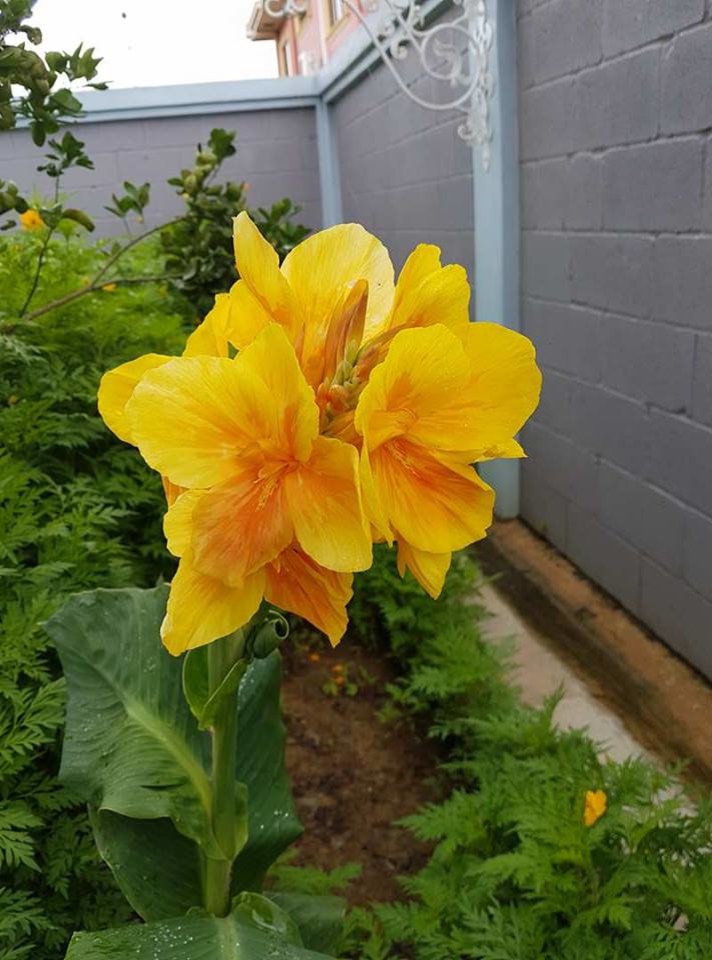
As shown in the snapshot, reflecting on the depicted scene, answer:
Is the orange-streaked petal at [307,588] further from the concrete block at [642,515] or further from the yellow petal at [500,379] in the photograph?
the concrete block at [642,515]

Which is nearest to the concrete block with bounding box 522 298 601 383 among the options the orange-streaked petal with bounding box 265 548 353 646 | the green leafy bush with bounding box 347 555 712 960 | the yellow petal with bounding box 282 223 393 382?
the green leafy bush with bounding box 347 555 712 960

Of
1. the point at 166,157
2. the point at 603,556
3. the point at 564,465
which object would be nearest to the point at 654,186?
the point at 564,465

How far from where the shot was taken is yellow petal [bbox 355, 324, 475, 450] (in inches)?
21.9

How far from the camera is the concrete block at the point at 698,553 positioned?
2125mm

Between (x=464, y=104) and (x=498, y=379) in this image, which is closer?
(x=498, y=379)

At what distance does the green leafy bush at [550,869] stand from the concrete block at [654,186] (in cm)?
127

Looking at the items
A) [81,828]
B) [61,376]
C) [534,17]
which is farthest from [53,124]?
[534,17]

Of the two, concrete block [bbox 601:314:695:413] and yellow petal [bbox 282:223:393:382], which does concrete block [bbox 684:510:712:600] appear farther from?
yellow petal [bbox 282:223:393:382]

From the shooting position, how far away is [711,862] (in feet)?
3.92

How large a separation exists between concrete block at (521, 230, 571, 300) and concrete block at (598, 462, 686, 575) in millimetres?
643

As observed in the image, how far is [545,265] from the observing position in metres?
2.88

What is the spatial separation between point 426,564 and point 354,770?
1588 mm

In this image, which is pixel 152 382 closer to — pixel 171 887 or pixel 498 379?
pixel 498 379

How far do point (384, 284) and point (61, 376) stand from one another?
122 cm
